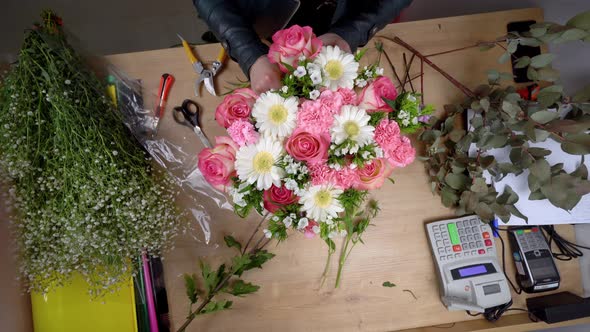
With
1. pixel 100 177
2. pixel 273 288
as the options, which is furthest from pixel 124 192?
pixel 273 288

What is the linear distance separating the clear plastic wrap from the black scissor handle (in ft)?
0.10

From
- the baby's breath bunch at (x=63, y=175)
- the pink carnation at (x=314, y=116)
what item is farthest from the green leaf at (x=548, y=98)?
the baby's breath bunch at (x=63, y=175)

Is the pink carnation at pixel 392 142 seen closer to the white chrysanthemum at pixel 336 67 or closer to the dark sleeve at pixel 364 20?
the white chrysanthemum at pixel 336 67

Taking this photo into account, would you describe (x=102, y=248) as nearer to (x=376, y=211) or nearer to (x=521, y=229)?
(x=376, y=211)

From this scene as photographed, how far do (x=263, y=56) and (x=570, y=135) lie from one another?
74 centimetres

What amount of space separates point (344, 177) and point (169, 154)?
594 millimetres

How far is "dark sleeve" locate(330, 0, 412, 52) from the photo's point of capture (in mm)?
871

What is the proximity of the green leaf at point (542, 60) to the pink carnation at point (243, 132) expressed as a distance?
29.5 inches

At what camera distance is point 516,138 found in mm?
949

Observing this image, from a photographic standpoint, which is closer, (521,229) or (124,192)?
(124,192)

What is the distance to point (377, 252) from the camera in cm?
113

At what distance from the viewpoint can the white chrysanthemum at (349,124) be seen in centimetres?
62

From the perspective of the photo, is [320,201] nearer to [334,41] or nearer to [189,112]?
[334,41]

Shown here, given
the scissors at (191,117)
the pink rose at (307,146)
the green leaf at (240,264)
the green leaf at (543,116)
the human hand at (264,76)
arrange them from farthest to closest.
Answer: the scissors at (191,117) < the green leaf at (240,264) < the green leaf at (543,116) < the human hand at (264,76) < the pink rose at (307,146)
